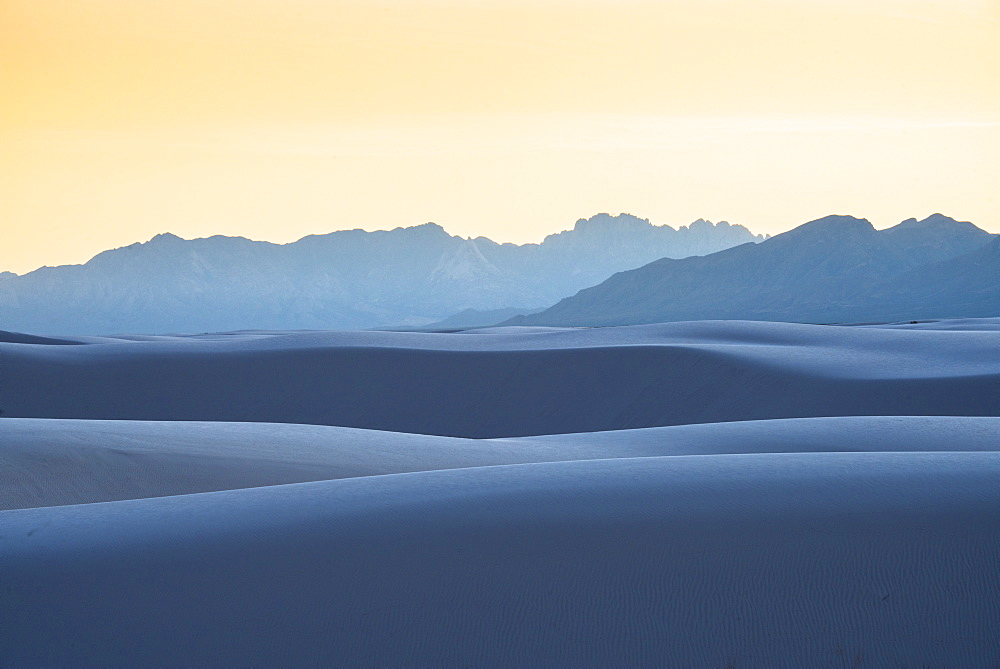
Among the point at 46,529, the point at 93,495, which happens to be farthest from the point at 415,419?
the point at 46,529

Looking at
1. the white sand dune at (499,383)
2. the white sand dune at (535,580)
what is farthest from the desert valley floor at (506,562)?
the white sand dune at (499,383)

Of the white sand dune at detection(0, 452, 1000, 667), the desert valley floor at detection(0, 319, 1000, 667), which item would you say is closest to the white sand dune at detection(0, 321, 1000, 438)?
the desert valley floor at detection(0, 319, 1000, 667)

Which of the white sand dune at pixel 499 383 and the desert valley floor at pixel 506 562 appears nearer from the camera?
the desert valley floor at pixel 506 562

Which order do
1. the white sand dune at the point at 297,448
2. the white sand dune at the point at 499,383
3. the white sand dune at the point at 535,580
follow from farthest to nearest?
1. the white sand dune at the point at 499,383
2. the white sand dune at the point at 297,448
3. the white sand dune at the point at 535,580

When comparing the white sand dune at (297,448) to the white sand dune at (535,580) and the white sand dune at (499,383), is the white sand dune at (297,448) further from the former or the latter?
the white sand dune at (499,383)

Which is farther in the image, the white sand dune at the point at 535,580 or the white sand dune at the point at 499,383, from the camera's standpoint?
the white sand dune at the point at 499,383

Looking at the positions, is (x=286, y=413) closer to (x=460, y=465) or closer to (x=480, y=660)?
(x=460, y=465)

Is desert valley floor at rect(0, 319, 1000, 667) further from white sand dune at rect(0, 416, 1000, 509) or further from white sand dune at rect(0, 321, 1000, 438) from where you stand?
white sand dune at rect(0, 321, 1000, 438)

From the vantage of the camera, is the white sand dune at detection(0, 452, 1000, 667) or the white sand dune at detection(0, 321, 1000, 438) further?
the white sand dune at detection(0, 321, 1000, 438)

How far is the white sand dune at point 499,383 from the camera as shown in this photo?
651 inches

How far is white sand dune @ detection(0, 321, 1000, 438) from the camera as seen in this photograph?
16.5m

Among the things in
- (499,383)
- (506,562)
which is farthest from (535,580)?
(499,383)

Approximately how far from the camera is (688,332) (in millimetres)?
26781

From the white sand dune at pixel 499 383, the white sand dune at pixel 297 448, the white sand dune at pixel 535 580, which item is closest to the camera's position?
the white sand dune at pixel 535 580
